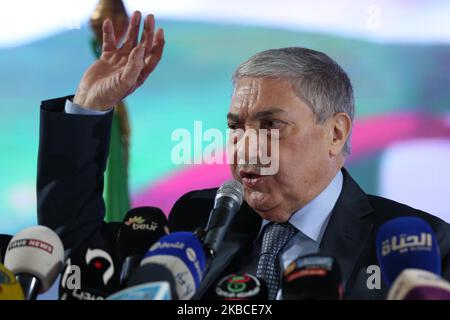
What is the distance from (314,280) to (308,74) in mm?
1026

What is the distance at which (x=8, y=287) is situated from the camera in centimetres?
125

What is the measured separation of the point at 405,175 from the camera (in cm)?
322

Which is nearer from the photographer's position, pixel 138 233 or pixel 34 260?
pixel 34 260

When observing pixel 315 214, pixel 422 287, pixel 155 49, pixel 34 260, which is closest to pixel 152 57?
pixel 155 49

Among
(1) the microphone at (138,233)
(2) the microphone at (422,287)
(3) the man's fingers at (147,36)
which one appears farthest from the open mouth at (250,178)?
(2) the microphone at (422,287)

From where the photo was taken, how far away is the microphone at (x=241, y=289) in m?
1.26

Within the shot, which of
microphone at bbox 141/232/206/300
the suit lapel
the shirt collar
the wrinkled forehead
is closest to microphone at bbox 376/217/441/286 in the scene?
microphone at bbox 141/232/206/300

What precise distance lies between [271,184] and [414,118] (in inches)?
56.3

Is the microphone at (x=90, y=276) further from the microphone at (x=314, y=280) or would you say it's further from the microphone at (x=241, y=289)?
the microphone at (x=314, y=280)

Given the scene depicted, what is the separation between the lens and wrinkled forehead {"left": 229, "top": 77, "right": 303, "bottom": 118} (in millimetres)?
2053

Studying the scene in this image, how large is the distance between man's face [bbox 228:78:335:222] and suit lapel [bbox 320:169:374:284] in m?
0.10

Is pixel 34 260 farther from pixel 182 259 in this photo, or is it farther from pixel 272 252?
pixel 272 252

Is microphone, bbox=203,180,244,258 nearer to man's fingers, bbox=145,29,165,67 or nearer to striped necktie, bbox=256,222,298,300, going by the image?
striped necktie, bbox=256,222,298,300
